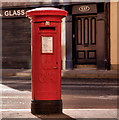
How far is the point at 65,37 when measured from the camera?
62.7 ft

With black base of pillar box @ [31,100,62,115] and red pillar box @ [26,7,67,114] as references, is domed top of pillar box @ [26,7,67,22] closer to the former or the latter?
red pillar box @ [26,7,67,114]

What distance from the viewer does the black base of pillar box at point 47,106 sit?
6098 mm

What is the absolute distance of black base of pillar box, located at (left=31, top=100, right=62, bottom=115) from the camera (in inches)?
240

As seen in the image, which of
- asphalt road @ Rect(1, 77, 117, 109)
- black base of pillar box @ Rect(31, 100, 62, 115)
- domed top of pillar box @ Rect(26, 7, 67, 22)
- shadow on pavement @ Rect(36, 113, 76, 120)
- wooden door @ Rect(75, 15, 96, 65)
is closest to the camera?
shadow on pavement @ Rect(36, 113, 76, 120)

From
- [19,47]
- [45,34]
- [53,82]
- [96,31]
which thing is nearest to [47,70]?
[53,82]

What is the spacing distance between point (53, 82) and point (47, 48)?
66 centimetres

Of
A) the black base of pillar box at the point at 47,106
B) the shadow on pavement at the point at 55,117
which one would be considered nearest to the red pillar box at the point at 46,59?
the black base of pillar box at the point at 47,106

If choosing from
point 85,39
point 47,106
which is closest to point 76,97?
point 47,106

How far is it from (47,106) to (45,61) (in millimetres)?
868

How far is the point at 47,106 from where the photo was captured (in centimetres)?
610

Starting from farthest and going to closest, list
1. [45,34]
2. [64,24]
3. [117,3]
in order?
[64,24] < [117,3] < [45,34]

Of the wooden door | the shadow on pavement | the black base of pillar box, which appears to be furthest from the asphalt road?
the wooden door

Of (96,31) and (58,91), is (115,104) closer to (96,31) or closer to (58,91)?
(58,91)

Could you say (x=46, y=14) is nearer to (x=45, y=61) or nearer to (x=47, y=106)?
(x=45, y=61)
